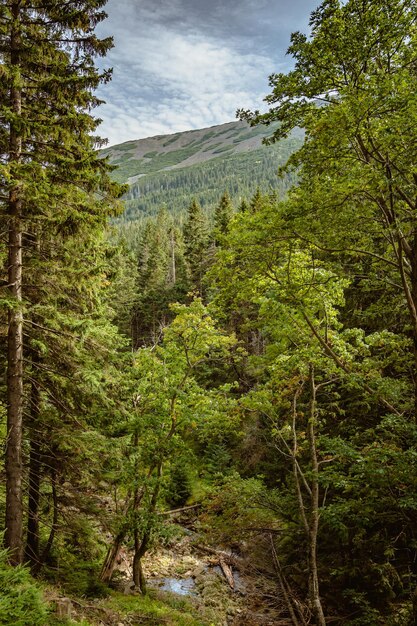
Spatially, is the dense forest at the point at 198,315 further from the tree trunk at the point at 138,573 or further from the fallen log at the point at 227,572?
the fallen log at the point at 227,572

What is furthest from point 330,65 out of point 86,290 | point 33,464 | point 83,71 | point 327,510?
point 33,464

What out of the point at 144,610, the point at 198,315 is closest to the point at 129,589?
the point at 144,610

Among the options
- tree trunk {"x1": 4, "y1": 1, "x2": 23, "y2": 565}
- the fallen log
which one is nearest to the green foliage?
tree trunk {"x1": 4, "y1": 1, "x2": 23, "y2": 565}

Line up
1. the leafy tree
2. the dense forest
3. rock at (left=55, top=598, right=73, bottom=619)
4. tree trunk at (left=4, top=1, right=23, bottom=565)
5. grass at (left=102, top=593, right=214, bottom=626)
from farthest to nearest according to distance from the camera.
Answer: the leafy tree, grass at (left=102, top=593, right=214, bottom=626), tree trunk at (left=4, top=1, right=23, bottom=565), rock at (left=55, top=598, right=73, bottom=619), the dense forest

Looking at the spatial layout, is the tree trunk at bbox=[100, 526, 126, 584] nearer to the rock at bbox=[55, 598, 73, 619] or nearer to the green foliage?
the rock at bbox=[55, 598, 73, 619]

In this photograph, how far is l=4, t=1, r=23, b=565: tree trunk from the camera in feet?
22.9

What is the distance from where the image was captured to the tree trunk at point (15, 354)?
6977 mm

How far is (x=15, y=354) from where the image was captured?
731 centimetres

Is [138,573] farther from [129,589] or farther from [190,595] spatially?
[190,595]

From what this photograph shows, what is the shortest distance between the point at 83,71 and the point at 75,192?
2422 mm

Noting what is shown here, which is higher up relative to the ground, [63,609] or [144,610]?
[63,609]

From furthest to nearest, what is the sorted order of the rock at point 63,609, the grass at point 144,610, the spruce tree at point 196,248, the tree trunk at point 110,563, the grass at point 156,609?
the spruce tree at point 196,248, the tree trunk at point 110,563, the grass at point 156,609, the grass at point 144,610, the rock at point 63,609

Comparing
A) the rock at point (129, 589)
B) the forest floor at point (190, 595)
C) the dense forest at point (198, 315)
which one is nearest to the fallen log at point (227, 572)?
the forest floor at point (190, 595)

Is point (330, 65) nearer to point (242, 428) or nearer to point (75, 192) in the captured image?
point (75, 192)
